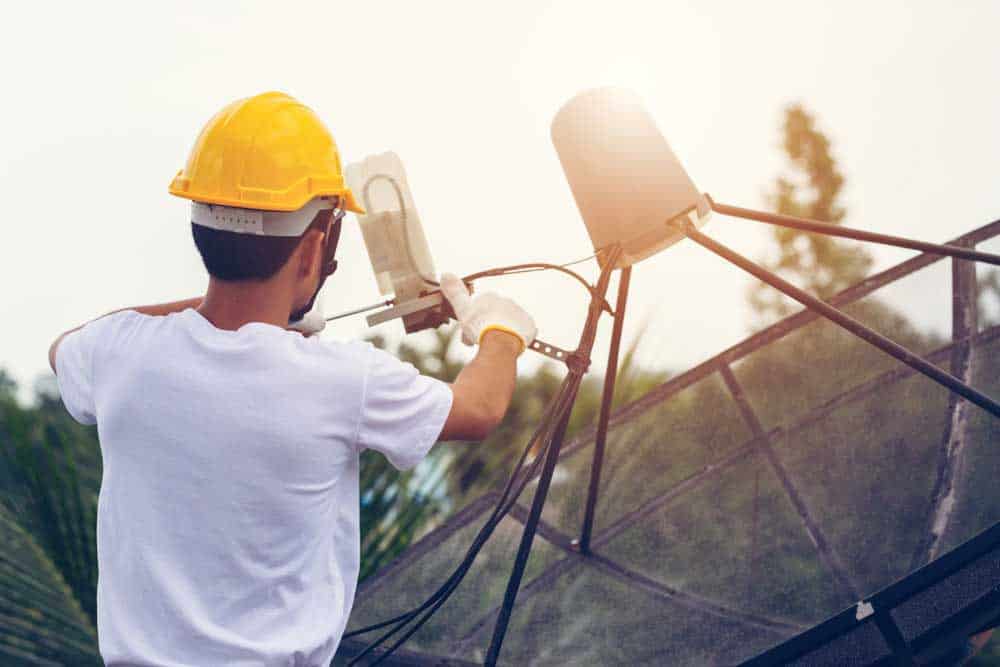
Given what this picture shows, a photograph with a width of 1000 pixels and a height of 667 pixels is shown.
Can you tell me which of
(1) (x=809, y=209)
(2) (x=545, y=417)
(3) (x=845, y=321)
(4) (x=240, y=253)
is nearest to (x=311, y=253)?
(4) (x=240, y=253)

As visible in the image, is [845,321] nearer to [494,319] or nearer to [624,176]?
[624,176]

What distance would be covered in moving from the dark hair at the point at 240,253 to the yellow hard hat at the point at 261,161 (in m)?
0.06

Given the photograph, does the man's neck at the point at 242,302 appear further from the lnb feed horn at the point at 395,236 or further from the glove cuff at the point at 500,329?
the lnb feed horn at the point at 395,236

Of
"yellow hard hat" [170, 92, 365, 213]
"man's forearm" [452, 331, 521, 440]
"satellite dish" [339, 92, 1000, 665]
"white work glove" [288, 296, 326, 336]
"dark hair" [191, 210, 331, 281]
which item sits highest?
"yellow hard hat" [170, 92, 365, 213]

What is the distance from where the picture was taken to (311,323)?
Answer: 256 centimetres

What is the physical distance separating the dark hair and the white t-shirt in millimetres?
101

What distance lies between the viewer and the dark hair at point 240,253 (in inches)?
82.9

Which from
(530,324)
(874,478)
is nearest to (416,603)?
(874,478)

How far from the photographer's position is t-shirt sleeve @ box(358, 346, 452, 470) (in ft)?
6.69

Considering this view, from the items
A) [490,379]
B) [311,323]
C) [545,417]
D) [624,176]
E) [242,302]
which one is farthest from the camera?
[624,176]

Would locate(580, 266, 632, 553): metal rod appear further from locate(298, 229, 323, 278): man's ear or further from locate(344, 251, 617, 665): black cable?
locate(298, 229, 323, 278): man's ear

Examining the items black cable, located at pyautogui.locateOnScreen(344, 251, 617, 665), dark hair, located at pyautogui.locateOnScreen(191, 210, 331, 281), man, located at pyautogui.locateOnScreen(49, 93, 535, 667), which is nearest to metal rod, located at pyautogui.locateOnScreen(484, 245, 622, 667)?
black cable, located at pyautogui.locateOnScreen(344, 251, 617, 665)

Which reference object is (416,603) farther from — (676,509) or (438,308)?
(438,308)

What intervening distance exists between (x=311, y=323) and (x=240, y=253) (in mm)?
467
